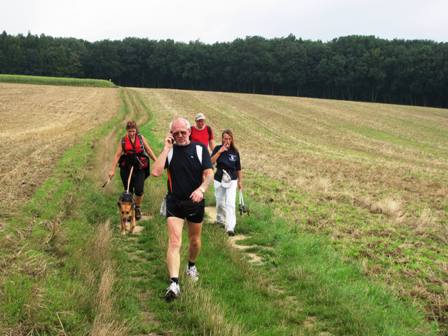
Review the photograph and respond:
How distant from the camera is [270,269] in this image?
22.3ft

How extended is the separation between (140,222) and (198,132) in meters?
2.44

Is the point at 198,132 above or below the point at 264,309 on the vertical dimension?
above

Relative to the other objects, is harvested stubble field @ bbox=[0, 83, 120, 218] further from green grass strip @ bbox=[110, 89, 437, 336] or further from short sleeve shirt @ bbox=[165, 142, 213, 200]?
short sleeve shirt @ bbox=[165, 142, 213, 200]

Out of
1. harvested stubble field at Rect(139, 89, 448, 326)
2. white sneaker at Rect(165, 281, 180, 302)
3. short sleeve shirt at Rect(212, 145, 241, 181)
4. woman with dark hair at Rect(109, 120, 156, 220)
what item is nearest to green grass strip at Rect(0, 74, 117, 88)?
harvested stubble field at Rect(139, 89, 448, 326)

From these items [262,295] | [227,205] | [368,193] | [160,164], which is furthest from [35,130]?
[262,295]

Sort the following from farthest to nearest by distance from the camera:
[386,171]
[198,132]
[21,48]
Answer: [21,48] → [386,171] → [198,132]

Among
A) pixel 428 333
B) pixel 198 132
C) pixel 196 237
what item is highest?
pixel 198 132

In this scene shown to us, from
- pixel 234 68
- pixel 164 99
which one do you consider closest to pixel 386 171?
pixel 164 99

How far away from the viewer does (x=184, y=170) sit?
5.70 metres

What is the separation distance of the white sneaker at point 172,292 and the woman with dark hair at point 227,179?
3336 mm

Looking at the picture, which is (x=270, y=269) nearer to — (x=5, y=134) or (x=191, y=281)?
(x=191, y=281)

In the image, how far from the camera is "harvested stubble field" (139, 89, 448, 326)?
283 inches

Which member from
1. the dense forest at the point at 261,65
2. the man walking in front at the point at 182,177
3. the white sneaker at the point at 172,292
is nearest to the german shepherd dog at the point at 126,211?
the man walking in front at the point at 182,177

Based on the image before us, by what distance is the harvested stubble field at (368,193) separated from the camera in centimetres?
718
